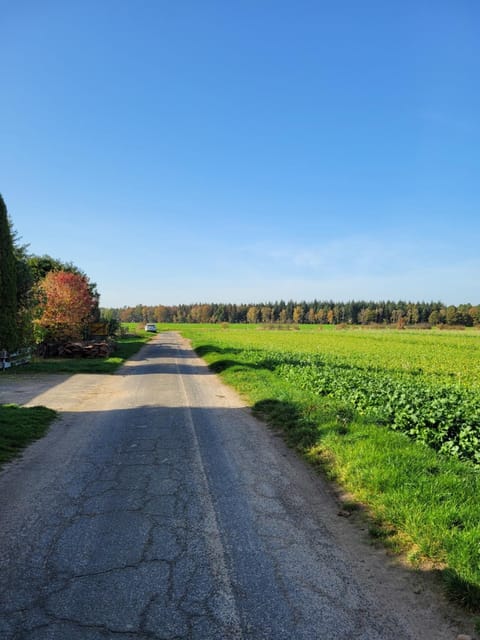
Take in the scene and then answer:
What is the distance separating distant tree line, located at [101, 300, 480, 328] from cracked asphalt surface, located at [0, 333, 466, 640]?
116455mm

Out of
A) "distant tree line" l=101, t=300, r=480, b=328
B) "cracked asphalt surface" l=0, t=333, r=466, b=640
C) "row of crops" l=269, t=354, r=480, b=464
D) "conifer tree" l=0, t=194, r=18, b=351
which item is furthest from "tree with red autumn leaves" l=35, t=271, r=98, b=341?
"distant tree line" l=101, t=300, r=480, b=328

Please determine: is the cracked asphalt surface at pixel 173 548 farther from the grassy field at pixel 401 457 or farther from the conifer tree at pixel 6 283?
the conifer tree at pixel 6 283

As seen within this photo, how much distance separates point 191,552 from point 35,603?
1.32 m

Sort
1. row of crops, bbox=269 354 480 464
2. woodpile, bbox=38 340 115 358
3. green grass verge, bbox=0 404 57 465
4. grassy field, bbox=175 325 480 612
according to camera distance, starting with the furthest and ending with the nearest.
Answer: woodpile, bbox=38 340 115 358, row of crops, bbox=269 354 480 464, green grass verge, bbox=0 404 57 465, grassy field, bbox=175 325 480 612

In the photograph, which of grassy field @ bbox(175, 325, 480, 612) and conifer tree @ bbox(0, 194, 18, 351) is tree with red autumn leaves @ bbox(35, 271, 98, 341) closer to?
conifer tree @ bbox(0, 194, 18, 351)

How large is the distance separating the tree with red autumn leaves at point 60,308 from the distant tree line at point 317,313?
102 m

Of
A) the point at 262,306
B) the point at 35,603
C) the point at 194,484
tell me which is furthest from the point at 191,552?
the point at 262,306

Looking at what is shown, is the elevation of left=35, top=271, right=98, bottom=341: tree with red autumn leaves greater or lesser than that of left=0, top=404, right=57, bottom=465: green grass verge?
greater

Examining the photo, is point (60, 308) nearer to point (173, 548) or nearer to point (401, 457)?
point (401, 457)

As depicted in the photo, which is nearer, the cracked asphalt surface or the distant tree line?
the cracked asphalt surface

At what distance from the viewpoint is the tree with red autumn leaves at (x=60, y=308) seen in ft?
82.6

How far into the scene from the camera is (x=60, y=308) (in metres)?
25.7

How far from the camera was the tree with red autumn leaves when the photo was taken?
2517cm

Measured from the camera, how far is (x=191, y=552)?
12.9 feet
